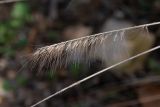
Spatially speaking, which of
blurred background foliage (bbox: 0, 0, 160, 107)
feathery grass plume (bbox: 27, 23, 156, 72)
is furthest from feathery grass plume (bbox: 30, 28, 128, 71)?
blurred background foliage (bbox: 0, 0, 160, 107)

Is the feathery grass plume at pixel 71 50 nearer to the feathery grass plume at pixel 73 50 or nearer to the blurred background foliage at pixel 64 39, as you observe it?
the feathery grass plume at pixel 73 50

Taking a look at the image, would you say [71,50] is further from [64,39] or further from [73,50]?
[64,39]

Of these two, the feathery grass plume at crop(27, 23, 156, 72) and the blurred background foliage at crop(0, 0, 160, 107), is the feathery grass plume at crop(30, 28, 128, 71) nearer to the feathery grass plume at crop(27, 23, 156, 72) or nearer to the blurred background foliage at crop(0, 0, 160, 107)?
the feathery grass plume at crop(27, 23, 156, 72)

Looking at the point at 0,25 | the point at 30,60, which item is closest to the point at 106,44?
the point at 30,60

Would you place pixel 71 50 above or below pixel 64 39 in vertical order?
above

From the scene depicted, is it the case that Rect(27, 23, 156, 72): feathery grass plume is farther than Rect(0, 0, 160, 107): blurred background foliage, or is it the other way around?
Rect(0, 0, 160, 107): blurred background foliage

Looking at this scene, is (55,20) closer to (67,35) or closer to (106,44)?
(67,35)

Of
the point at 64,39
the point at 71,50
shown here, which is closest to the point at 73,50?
the point at 71,50

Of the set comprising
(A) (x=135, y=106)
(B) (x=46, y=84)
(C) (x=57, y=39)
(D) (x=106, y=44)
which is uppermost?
(D) (x=106, y=44)
